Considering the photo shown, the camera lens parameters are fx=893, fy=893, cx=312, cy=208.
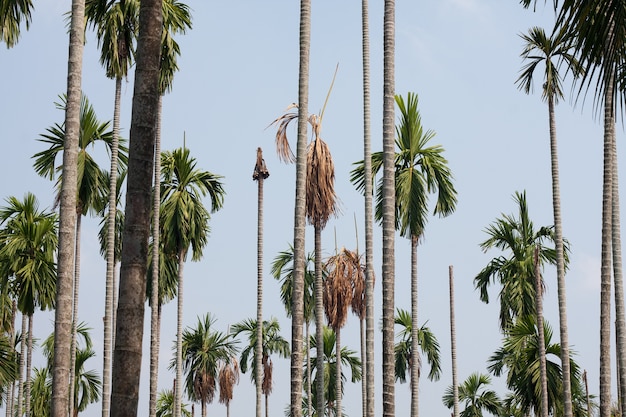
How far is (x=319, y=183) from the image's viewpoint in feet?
113

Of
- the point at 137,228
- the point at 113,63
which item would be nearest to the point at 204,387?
the point at 113,63

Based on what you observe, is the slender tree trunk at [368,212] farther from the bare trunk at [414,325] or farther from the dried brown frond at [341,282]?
the dried brown frond at [341,282]

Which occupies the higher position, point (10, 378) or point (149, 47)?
point (149, 47)

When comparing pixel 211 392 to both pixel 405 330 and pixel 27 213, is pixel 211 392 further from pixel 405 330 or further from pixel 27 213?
pixel 27 213

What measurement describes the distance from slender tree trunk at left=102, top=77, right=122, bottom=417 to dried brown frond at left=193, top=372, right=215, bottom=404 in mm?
22974

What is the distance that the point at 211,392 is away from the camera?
57.2 meters

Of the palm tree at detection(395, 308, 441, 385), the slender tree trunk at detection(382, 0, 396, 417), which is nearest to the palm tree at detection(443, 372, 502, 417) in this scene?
the palm tree at detection(395, 308, 441, 385)

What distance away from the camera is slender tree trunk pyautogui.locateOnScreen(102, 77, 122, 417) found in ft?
108

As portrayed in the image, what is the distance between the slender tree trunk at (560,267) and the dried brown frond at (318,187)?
347 inches

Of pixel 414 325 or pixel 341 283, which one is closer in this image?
pixel 414 325

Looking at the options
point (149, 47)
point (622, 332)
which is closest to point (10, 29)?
point (149, 47)

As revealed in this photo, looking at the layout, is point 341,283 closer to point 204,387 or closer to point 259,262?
point 259,262

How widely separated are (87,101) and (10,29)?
16391 millimetres

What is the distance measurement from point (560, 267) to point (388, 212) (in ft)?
54.2
